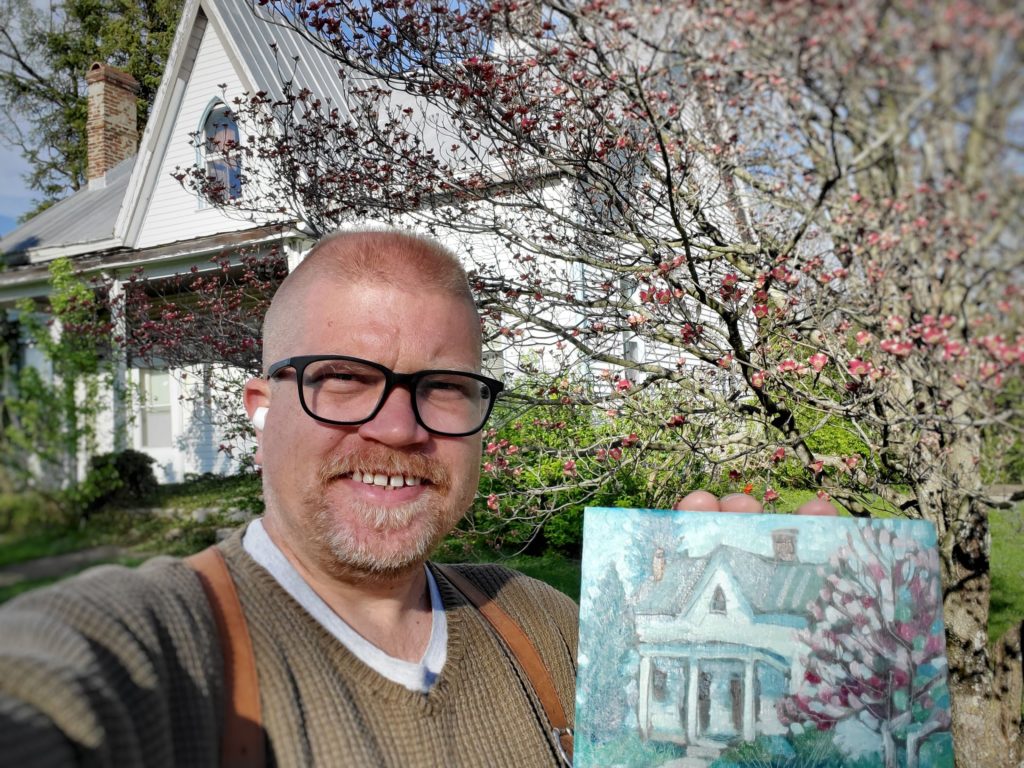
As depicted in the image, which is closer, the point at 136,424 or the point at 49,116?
the point at 136,424

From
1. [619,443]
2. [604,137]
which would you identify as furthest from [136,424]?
[619,443]

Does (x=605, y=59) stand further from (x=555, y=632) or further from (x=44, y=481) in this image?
(x=44, y=481)

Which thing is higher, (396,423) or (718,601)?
(396,423)

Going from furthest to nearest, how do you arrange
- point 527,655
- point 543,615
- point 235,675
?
1. point 543,615
2. point 527,655
3. point 235,675

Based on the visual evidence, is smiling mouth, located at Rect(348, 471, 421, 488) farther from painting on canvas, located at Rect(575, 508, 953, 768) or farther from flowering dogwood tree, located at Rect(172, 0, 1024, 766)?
flowering dogwood tree, located at Rect(172, 0, 1024, 766)

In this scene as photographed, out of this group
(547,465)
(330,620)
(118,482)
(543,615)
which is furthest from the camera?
(547,465)

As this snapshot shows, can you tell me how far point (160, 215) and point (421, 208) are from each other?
1.93 metres

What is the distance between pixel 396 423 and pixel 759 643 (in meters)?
0.78

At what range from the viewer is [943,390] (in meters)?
1.20

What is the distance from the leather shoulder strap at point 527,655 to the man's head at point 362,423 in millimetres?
311

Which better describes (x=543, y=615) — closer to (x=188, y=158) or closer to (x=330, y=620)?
(x=330, y=620)

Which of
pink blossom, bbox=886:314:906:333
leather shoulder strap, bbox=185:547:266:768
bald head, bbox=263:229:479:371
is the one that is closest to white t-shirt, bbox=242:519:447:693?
leather shoulder strap, bbox=185:547:266:768

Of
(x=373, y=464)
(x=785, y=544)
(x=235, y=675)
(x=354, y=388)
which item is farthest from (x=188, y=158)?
(x=785, y=544)

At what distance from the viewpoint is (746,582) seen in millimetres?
1334
